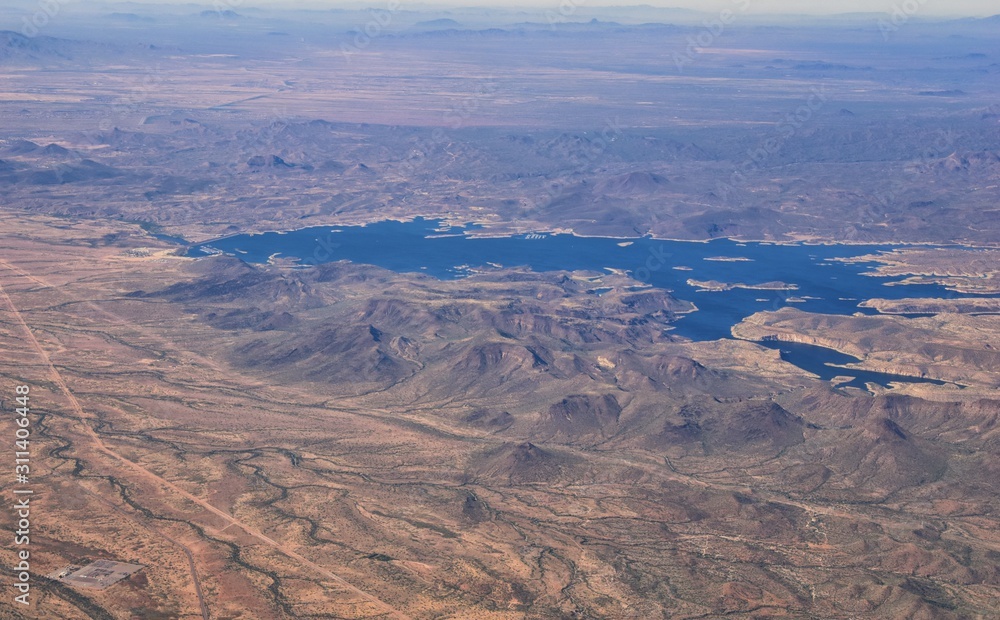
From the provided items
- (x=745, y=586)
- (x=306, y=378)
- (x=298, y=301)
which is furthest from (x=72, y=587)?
(x=298, y=301)

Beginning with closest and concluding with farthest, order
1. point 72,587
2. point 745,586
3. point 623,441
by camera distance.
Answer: point 72,587
point 745,586
point 623,441

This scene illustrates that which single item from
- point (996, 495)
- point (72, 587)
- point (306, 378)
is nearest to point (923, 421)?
point (996, 495)

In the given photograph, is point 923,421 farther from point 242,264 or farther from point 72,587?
point 242,264

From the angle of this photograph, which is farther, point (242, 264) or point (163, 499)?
point (242, 264)

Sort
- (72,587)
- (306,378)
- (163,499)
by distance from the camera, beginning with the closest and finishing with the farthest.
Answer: (72,587) < (163,499) < (306,378)

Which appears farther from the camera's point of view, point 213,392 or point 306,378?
point 306,378

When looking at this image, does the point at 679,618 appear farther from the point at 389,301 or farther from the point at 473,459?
the point at 389,301

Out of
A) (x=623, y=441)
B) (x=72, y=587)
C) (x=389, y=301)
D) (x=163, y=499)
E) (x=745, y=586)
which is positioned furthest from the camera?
(x=389, y=301)

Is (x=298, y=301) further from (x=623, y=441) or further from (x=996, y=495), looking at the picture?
(x=996, y=495)

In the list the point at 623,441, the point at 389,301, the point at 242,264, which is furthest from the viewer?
the point at 242,264
